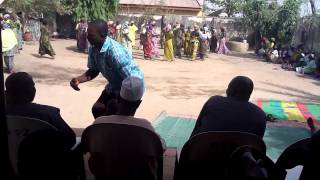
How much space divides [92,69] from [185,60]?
13.8 meters

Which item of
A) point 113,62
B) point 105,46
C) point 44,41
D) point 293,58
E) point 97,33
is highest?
point 97,33

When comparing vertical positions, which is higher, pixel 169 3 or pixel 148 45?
pixel 169 3

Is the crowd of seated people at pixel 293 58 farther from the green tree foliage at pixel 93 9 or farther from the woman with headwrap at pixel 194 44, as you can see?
the green tree foliage at pixel 93 9

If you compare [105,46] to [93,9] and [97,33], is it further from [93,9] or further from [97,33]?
[93,9]

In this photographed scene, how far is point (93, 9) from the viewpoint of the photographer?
22.5m

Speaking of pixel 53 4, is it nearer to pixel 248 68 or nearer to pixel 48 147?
pixel 248 68

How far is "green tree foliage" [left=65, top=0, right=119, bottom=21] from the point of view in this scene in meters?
22.5

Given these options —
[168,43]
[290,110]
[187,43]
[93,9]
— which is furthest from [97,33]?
[93,9]

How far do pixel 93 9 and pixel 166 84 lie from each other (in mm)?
12891

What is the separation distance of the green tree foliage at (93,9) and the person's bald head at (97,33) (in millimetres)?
19180

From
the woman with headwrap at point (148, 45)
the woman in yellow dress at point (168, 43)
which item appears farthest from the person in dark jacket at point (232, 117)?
the woman with headwrap at point (148, 45)

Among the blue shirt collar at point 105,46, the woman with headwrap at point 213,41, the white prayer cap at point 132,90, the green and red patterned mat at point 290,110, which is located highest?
the blue shirt collar at point 105,46

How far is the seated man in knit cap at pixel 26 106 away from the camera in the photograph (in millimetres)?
2766

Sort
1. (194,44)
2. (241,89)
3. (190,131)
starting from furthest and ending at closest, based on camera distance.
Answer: (194,44) < (190,131) < (241,89)
